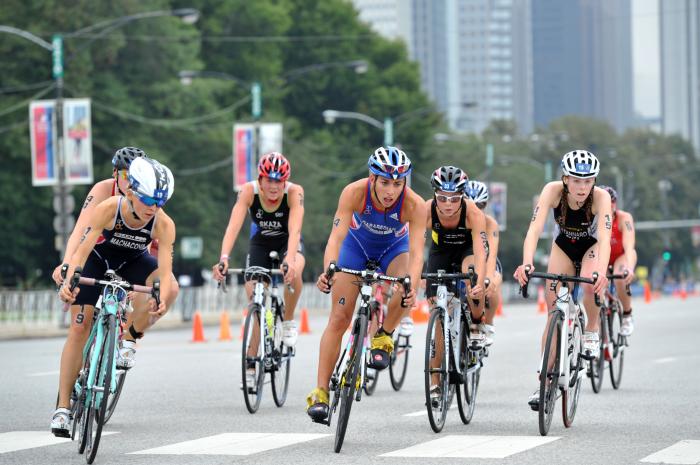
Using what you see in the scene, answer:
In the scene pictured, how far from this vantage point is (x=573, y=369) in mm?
11625

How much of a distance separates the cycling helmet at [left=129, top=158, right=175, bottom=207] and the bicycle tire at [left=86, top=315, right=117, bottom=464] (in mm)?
830

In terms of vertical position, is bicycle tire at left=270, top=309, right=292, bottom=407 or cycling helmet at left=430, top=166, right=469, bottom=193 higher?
cycling helmet at left=430, top=166, right=469, bottom=193

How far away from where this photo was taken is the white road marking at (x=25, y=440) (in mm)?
10383

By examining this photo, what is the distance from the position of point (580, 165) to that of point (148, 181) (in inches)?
134

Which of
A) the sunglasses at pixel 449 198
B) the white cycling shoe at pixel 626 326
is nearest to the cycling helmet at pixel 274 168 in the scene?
the sunglasses at pixel 449 198

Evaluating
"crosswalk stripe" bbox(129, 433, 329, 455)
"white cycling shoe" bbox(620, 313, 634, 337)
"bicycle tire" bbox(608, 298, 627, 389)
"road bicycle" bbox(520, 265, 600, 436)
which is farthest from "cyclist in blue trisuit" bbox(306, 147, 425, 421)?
"white cycling shoe" bbox(620, 313, 634, 337)

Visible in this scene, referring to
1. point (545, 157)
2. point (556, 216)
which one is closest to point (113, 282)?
point (556, 216)

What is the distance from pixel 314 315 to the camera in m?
48.1

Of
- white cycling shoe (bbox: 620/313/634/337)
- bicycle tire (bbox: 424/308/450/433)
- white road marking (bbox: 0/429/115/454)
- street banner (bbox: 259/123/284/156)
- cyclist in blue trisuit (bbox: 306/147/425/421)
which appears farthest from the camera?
street banner (bbox: 259/123/284/156)

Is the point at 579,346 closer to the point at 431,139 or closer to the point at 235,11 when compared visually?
the point at 235,11

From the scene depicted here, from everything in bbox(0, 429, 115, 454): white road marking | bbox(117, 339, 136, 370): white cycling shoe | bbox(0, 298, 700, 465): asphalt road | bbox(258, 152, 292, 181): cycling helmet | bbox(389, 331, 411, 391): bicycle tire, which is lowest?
bbox(0, 298, 700, 465): asphalt road

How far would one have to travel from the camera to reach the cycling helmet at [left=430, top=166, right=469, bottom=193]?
12.2m

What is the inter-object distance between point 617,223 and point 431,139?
65712mm

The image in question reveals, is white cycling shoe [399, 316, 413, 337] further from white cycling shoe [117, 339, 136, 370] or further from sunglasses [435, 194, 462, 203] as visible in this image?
white cycling shoe [117, 339, 136, 370]
